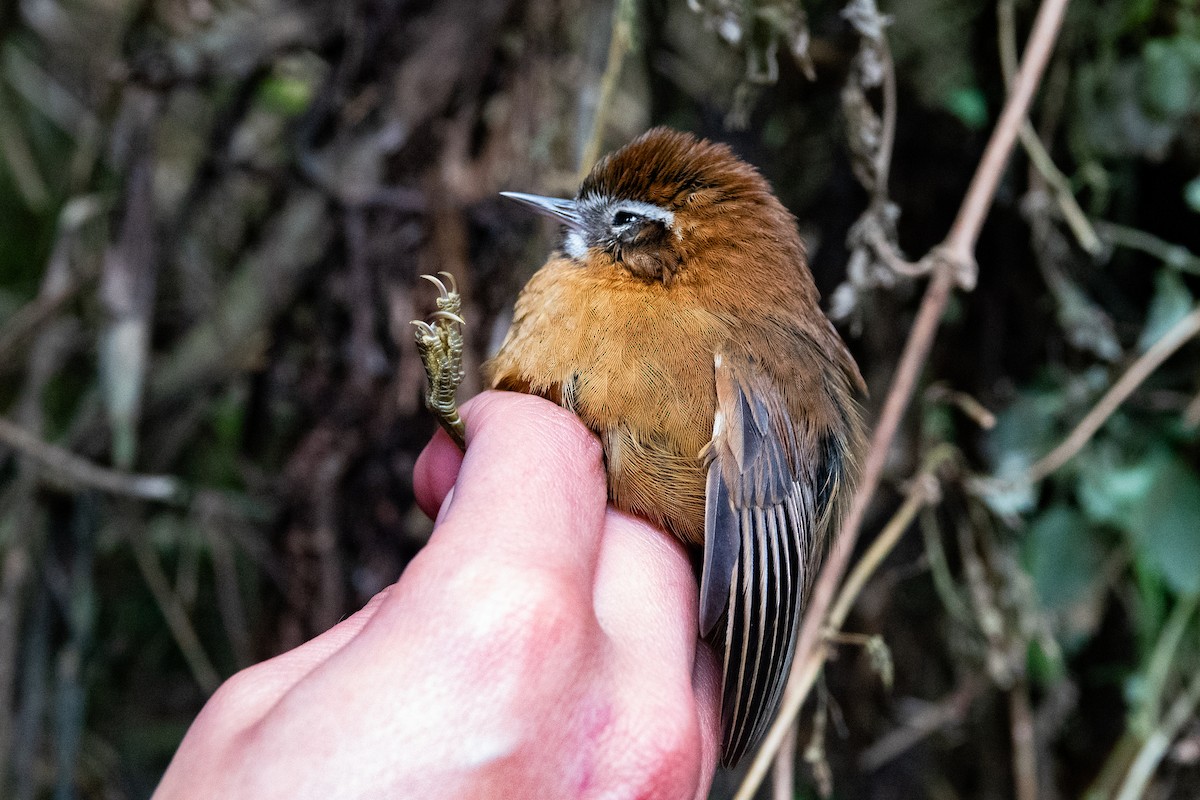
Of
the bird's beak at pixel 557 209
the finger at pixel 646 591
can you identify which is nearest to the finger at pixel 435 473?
the finger at pixel 646 591

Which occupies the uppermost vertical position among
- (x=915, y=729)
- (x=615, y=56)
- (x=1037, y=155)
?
(x=615, y=56)

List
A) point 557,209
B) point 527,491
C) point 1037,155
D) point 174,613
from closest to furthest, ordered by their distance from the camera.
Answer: point 527,491
point 557,209
point 1037,155
point 174,613

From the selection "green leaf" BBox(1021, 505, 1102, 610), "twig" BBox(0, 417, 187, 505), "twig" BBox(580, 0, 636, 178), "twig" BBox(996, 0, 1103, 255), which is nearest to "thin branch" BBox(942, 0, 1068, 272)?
"twig" BBox(996, 0, 1103, 255)

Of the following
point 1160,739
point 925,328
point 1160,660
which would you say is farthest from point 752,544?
point 1160,739

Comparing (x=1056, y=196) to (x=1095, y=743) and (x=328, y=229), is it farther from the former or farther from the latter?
(x=328, y=229)

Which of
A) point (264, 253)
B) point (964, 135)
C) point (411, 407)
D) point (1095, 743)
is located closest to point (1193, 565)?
point (1095, 743)

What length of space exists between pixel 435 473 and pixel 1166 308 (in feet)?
6.80

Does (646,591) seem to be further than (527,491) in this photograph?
Yes

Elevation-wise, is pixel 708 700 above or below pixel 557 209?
below

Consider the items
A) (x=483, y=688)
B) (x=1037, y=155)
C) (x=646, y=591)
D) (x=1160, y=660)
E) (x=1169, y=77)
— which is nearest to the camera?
(x=483, y=688)

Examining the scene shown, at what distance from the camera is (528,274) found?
285cm

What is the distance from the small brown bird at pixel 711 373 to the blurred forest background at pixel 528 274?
1.15 ft

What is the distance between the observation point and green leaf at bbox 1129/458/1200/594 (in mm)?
2654

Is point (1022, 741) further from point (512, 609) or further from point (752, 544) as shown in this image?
point (512, 609)
